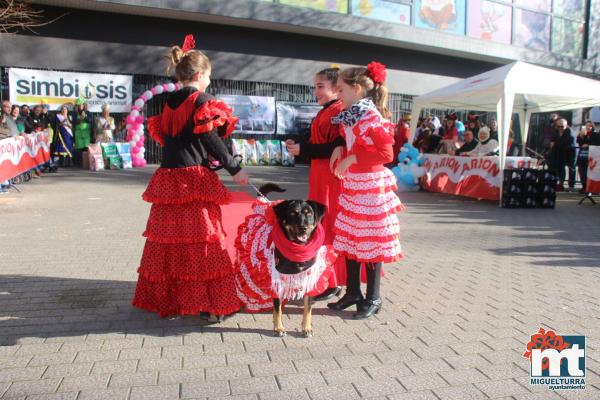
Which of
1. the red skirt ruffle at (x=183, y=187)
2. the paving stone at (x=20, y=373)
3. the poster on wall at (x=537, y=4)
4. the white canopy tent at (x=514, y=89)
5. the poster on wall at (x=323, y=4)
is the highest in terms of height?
the poster on wall at (x=537, y=4)

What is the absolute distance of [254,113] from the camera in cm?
1962

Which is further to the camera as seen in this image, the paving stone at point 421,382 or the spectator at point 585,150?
the spectator at point 585,150

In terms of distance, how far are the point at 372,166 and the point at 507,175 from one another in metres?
7.69

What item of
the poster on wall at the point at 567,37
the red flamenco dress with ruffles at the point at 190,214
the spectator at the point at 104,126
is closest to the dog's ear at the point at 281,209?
the red flamenco dress with ruffles at the point at 190,214

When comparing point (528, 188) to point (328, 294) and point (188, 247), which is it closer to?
point (328, 294)

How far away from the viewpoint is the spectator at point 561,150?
14.7 m

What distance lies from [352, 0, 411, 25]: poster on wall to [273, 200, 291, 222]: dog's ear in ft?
57.1

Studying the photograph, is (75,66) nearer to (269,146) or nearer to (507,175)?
(269,146)

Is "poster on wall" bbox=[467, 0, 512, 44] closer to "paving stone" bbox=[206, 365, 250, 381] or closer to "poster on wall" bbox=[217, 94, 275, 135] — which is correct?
"poster on wall" bbox=[217, 94, 275, 135]

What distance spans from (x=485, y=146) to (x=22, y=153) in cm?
1079

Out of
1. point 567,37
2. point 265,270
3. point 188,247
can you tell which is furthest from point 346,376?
point 567,37

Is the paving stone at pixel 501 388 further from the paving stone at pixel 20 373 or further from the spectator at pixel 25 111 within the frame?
the spectator at pixel 25 111

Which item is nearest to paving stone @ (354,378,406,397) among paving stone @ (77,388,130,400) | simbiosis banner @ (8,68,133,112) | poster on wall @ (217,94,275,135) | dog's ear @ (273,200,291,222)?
dog's ear @ (273,200,291,222)

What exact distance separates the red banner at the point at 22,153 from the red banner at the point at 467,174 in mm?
9737
